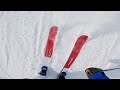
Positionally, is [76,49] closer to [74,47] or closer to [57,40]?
[74,47]

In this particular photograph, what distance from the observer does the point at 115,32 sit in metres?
5.04

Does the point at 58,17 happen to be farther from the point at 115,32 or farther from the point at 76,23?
the point at 115,32

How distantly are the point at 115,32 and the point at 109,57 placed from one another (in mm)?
628

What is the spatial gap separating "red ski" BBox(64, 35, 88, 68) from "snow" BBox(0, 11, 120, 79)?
0.08 metres

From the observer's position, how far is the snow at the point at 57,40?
4.91 metres

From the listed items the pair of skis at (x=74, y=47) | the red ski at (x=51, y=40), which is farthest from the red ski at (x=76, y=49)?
the red ski at (x=51, y=40)

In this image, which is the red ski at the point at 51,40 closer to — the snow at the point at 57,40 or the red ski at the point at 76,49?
the snow at the point at 57,40

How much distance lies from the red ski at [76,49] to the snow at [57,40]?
0.08m

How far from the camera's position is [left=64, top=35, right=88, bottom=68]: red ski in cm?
493

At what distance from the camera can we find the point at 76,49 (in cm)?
496

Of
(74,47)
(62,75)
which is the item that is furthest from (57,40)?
(62,75)
